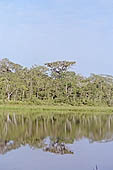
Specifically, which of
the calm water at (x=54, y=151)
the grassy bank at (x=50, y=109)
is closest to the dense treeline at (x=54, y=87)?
the grassy bank at (x=50, y=109)

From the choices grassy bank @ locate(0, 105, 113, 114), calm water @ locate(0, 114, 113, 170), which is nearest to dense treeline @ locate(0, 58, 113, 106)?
grassy bank @ locate(0, 105, 113, 114)

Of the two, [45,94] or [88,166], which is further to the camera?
[45,94]

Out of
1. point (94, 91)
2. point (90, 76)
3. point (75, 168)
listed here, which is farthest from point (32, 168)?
point (90, 76)

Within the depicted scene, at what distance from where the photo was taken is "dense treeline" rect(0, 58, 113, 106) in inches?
1420

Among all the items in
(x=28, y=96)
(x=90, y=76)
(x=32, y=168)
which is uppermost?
(x=90, y=76)

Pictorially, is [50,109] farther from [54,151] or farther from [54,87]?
[54,151]

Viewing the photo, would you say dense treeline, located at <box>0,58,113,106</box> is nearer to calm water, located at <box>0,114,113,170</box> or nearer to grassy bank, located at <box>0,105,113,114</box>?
grassy bank, located at <box>0,105,113,114</box>

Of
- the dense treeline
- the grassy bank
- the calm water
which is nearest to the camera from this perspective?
the calm water

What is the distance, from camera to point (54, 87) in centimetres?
3731

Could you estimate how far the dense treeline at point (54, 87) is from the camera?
36062 millimetres

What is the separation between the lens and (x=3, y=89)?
35.3m

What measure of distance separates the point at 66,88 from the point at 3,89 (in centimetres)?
677

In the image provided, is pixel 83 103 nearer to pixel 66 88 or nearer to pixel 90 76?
pixel 66 88

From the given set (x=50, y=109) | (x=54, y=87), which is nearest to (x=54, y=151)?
(x=50, y=109)
